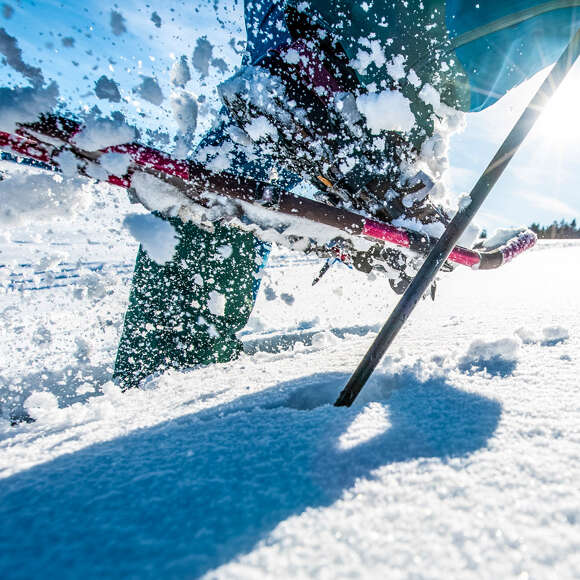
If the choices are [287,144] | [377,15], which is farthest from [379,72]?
[287,144]

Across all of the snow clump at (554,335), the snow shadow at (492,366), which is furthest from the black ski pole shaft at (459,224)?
the snow clump at (554,335)

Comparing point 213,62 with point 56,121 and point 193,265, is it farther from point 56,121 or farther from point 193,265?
point 193,265

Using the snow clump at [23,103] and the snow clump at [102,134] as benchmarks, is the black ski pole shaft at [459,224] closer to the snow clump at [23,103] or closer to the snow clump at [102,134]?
the snow clump at [102,134]

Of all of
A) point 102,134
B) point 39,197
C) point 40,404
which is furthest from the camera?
point 40,404

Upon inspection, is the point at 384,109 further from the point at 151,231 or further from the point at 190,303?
the point at 190,303

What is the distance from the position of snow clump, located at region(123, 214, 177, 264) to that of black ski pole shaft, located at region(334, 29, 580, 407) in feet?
3.47

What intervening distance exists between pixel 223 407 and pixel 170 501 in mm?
390

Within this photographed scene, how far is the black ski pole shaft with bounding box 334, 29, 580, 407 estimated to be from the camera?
0.75 m

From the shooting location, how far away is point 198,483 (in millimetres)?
507

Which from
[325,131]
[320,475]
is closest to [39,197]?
[325,131]

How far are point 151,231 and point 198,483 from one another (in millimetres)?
1164

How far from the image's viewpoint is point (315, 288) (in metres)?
3.88

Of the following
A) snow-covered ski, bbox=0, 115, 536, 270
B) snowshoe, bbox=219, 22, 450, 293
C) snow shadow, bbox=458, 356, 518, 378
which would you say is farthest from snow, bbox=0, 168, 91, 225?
snow shadow, bbox=458, 356, 518, 378

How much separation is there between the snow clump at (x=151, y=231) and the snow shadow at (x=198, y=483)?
0.90 metres
